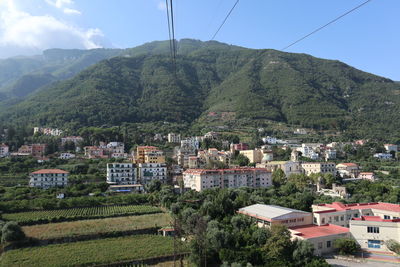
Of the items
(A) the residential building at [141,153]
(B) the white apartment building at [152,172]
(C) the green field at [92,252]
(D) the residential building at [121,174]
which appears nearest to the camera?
(C) the green field at [92,252]

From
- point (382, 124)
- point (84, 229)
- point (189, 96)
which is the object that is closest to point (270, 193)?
point (84, 229)

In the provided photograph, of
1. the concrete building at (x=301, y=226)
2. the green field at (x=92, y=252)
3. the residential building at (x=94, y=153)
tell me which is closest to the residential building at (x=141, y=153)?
the residential building at (x=94, y=153)

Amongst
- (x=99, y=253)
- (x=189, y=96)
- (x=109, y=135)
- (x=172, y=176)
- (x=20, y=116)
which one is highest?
(x=189, y=96)

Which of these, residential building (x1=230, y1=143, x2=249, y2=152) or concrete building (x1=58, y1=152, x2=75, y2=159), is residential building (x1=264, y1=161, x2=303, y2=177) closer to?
residential building (x1=230, y1=143, x2=249, y2=152)

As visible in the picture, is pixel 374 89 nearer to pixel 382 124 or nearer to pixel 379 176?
pixel 382 124

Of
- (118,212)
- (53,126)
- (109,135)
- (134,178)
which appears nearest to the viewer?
(118,212)

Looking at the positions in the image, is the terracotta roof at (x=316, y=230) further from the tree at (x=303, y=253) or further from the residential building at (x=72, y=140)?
the residential building at (x=72, y=140)

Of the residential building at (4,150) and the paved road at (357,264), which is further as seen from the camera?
the residential building at (4,150)
